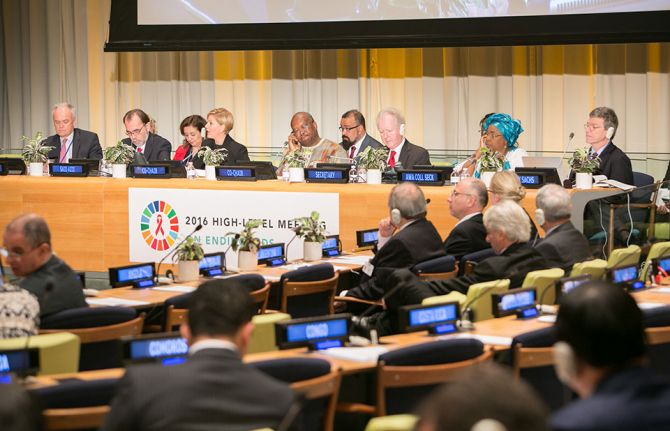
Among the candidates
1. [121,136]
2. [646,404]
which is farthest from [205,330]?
[121,136]

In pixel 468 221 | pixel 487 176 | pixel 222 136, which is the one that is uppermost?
pixel 222 136

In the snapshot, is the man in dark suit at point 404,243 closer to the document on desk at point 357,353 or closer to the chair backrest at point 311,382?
the document on desk at point 357,353

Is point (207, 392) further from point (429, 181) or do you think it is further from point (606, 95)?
point (606, 95)

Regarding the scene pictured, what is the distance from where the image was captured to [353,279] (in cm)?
792

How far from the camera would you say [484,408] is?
1725 mm

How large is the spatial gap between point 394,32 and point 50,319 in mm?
7728

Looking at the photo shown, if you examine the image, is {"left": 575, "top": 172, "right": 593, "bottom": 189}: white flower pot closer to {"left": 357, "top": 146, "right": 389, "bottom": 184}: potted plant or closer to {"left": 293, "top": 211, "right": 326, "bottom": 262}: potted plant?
{"left": 357, "top": 146, "right": 389, "bottom": 184}: potted plant

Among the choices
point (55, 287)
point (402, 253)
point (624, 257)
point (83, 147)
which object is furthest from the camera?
point (83, 147)

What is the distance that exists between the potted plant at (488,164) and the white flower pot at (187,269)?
9.05 feet

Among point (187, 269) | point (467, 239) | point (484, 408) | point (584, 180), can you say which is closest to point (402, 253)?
point (467, 239)

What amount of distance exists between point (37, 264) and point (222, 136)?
558 cm

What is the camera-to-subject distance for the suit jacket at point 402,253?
6.80 metres

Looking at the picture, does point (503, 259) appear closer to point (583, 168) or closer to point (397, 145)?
point (583, 168)

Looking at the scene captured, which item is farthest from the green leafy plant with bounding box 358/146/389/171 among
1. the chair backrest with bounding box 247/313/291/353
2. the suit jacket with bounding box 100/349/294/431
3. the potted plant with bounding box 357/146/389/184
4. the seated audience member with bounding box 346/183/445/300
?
the suit jacket with bounding box 100/349/294/431
